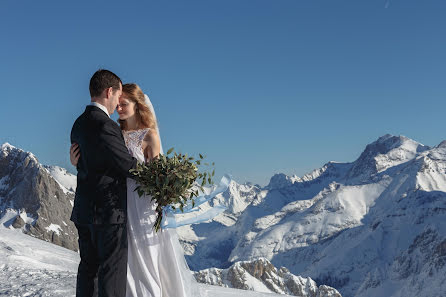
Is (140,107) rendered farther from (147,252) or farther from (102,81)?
(147,252)

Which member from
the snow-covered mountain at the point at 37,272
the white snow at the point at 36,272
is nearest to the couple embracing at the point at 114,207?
the snow-covered mountain at the point at 37,272

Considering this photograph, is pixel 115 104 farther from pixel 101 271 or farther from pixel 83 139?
pixel 101 271

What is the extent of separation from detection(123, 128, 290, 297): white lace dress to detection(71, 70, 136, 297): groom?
289 millimetres

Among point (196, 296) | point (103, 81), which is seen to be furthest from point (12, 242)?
point (103, 81)

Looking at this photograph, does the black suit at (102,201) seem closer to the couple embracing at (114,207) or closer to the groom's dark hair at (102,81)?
the couple embracing at (114,207)

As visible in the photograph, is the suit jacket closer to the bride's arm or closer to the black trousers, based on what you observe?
the black trousers

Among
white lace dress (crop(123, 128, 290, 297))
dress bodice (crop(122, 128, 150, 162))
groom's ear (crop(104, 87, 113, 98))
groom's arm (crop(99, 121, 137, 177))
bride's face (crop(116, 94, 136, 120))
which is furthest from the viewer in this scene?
bride's face (crop(116, 94, 136, 120))

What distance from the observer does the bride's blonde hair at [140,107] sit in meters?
6.69

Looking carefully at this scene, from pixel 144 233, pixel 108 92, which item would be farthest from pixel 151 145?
pixel 144 233

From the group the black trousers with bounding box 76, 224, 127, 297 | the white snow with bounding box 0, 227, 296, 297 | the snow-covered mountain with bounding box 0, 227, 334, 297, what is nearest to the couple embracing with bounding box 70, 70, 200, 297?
the black trousers with bounding box 76, 224, 127, 297

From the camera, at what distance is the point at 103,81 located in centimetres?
600

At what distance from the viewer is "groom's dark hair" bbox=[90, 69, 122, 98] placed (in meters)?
5.98

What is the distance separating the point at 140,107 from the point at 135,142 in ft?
1.91

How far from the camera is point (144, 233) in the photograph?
6.39 meters
